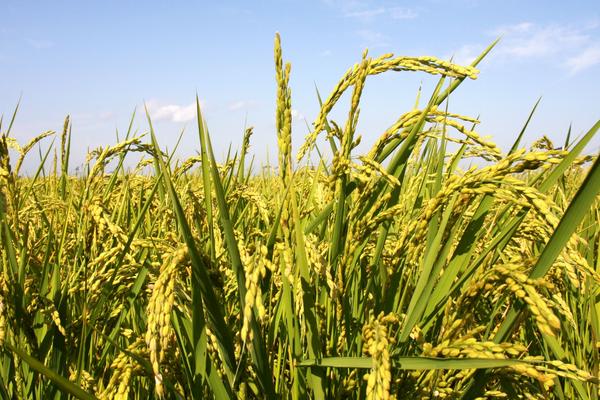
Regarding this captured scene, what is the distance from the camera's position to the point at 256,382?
135 centimetres

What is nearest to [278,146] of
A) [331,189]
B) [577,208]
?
[331,189]

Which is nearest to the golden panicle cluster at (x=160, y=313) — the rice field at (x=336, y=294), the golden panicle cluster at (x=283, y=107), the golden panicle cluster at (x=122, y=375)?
the rice field at (x=336, y=294)

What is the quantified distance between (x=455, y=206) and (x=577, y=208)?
0.27 m

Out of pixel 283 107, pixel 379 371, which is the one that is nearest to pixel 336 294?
pixel 379 371

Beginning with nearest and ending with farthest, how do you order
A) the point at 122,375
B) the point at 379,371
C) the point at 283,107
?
the point at 379,371 < the point at 283,107 < the point at 122,375

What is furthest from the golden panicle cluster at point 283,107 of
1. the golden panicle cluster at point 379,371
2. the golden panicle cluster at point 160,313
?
the golden panicle cluster at point 379,371

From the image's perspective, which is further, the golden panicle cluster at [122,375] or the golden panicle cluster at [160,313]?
the golden panicle cluster at [122,375]

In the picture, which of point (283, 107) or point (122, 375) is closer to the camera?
point (283, 107)

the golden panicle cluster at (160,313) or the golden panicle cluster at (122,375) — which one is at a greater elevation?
the golden panicle cluster at (160,313)

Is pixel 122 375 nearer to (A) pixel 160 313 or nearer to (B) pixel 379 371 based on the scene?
(A) pixel 160 313

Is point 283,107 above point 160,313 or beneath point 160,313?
above

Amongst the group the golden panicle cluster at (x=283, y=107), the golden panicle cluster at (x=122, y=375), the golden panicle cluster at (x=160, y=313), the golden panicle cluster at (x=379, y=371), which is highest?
the golden panicle cluster at (x=283, y=107)

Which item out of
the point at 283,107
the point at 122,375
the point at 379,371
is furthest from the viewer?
the point at 122,375

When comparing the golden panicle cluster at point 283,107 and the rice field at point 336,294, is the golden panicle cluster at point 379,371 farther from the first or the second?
the golden panicle cluster at point 283,107
